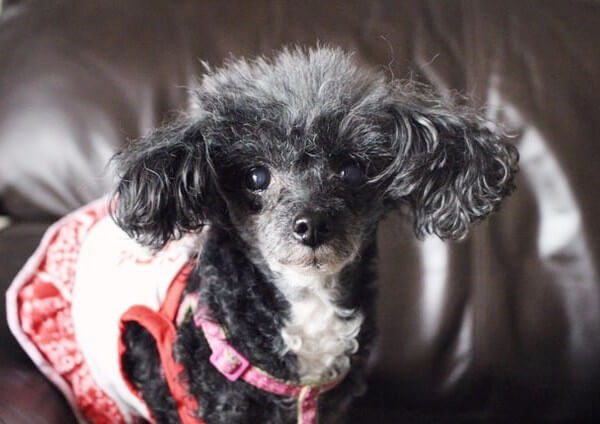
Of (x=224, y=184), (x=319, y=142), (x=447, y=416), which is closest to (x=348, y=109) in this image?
(x=319, y=142)

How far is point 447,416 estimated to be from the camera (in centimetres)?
119

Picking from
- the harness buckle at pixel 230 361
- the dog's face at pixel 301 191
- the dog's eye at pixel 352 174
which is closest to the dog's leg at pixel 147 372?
the harness buckle at pixel 230 361

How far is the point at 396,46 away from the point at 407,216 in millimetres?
390

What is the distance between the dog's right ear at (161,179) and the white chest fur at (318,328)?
0.53ft

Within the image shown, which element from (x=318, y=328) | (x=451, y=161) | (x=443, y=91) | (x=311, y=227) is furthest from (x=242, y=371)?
(x=443, y=91)

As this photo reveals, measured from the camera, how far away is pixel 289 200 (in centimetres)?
74

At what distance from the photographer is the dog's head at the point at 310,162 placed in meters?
0.72

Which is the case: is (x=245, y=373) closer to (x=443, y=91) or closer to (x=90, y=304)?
(x=90, y=304)

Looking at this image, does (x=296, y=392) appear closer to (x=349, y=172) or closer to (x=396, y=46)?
(x=349, y=172)

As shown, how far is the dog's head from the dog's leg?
204 mm

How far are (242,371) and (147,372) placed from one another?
165mm

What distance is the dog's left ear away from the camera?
0.73 metres

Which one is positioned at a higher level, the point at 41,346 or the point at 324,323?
the point at 324,323

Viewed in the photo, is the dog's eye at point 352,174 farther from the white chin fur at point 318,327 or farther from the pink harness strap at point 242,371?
the pink harness strap at point 242,371
